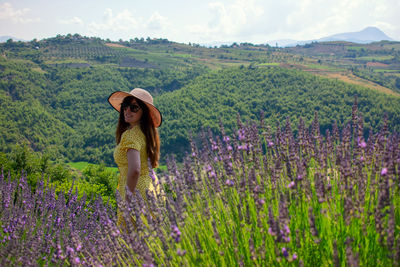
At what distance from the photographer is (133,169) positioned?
2.76 metres

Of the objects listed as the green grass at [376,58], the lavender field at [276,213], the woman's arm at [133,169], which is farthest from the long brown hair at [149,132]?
the green grass at [376,58]

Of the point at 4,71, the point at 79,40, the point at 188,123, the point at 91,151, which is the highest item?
the point at 79,40

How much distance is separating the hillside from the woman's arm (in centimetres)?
5331

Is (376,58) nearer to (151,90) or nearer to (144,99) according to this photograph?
(151,90)

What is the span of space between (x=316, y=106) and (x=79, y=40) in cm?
8554

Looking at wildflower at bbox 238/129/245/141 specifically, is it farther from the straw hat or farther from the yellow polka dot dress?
the straw hat

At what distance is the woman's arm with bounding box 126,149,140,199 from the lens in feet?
9.02

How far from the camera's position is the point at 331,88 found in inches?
2953

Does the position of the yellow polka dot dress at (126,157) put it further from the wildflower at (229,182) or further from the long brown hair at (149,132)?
the wildflower at (229,182)

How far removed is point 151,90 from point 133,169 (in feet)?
310

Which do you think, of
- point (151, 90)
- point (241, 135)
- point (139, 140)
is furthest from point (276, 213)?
point (151, 90)

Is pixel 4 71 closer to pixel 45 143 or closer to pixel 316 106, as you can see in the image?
pixel 45 143

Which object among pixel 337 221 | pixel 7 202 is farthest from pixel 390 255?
pixel 7 202

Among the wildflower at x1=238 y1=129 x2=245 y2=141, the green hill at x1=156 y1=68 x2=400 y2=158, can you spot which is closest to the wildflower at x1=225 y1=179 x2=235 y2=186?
the wildflower at x1=238 y1=129 x2=245 y2=141
